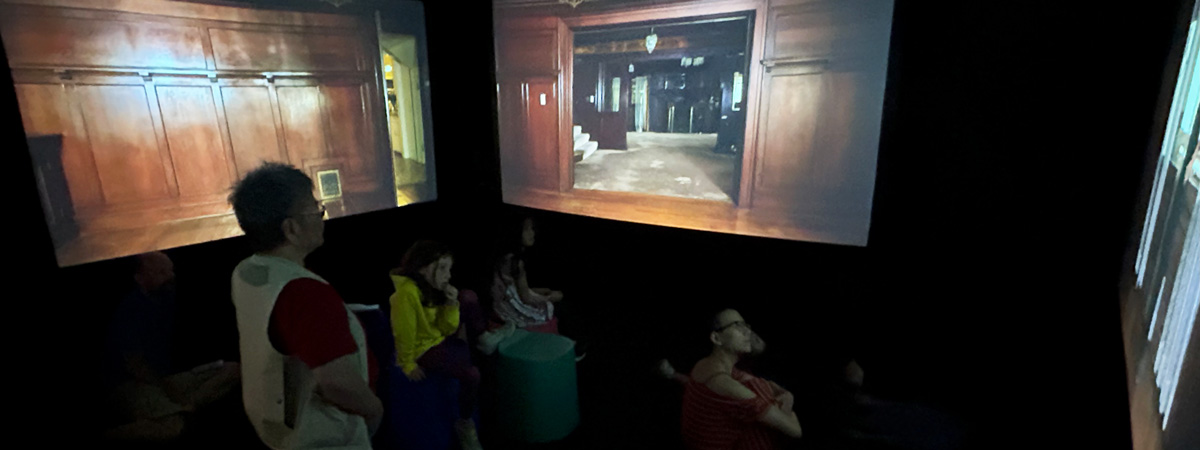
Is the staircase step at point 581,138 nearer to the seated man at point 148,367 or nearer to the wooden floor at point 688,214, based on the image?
the wooden floor at point 688,214

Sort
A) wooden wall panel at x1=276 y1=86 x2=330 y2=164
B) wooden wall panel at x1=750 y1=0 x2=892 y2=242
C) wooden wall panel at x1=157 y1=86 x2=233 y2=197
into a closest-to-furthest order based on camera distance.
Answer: wooden wall panel at x1=750 y1=0 x2=892 y2=242 → wooden wall panel at x1=157 y1=86 x2=233 y2=197 → wooden wall panel at x1=276 y1=86 x2=330 y2=164

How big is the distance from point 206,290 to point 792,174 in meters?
3.09

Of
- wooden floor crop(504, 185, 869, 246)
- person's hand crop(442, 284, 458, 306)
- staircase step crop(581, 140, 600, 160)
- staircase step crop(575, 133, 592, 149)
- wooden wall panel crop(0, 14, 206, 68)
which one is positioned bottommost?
person's hand crop(442, 284, 458, 306)

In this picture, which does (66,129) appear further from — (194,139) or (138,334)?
(138,334)

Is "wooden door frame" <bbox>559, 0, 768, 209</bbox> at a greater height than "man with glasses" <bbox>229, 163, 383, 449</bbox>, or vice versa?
"wooden door frame" <bbox>559, 0, 768, 209</bbox>

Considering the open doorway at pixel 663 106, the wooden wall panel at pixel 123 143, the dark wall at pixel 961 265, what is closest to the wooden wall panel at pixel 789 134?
the open doorway at pixel 663 106

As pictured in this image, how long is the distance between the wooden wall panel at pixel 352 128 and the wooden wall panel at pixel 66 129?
108 cm

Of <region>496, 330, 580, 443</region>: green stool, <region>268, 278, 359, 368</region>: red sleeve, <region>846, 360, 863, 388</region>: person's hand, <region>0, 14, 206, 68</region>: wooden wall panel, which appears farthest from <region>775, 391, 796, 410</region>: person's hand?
<region>0, 14, 206, 68</region>: wooden wall panel

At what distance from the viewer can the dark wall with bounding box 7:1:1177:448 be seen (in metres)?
2.21

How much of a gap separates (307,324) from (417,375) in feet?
2.79

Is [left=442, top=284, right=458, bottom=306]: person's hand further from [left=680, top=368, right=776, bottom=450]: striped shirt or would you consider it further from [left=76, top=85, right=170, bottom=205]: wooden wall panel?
[left=76, top=85, right=170, bottom=205]: wooden wall panel

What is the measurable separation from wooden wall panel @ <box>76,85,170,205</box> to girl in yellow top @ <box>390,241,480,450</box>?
1.58 meters

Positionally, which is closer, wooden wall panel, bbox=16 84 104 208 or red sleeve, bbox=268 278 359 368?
red sleeve, bbox=268 278 359 368

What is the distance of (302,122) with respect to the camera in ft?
10.2
